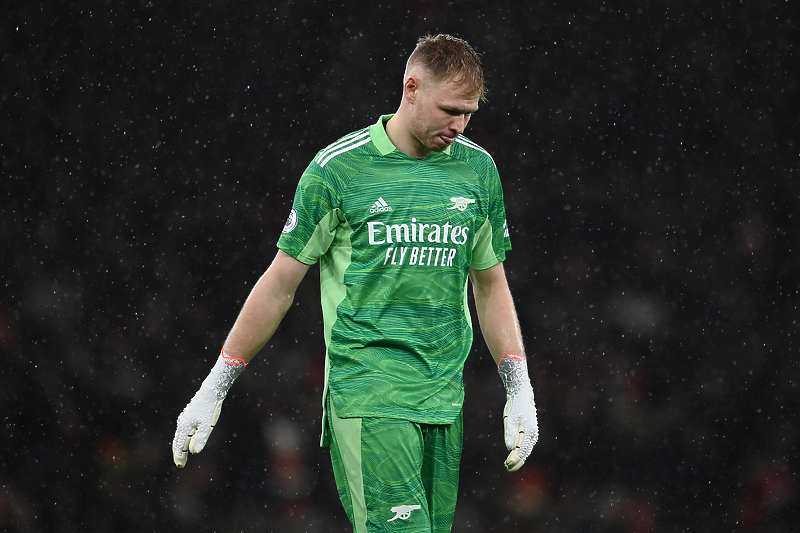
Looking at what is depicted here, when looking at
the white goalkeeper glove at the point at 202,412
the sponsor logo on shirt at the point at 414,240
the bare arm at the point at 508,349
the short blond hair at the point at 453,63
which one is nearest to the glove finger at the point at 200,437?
the white goalkeeper glove at the point at 202,412

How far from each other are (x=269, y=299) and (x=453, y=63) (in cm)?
82

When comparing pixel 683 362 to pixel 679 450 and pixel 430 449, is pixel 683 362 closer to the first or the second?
pixel 679 450

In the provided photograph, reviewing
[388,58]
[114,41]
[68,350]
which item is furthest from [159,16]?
[68,350]

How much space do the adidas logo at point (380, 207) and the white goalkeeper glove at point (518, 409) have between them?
2.00ft

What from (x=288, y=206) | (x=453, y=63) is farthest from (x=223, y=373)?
(x=288, y=206)

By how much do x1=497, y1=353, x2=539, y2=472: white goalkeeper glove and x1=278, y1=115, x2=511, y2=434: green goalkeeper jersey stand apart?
0.23m

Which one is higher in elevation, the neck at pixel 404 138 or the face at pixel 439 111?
the face at pixel 439 111

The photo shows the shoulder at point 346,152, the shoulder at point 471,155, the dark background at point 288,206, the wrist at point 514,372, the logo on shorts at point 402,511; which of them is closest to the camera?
the logo on shorts at point 402,511

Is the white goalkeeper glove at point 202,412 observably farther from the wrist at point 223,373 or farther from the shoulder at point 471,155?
the shoulder at point 471,155

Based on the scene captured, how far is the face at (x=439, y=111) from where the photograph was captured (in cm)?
290

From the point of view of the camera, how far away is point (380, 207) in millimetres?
2939

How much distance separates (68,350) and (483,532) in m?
2.33

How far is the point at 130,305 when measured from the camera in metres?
5.52

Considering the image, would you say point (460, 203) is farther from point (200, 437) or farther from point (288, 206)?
point (288, 206)
